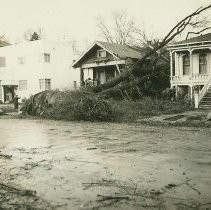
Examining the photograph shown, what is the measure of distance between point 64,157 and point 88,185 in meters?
2.83

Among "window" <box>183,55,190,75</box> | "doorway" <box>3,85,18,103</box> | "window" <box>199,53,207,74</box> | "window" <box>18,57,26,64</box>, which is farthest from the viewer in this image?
"doorway" <box>3,85,18,103</box>

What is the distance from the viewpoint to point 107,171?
24.7 feet

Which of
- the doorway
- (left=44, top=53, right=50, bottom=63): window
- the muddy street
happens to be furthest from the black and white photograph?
the doorway

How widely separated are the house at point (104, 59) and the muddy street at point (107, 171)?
67.4 feet

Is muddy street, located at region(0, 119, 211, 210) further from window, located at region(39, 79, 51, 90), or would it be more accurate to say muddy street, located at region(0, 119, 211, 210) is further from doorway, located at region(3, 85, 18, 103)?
doorway, located at region(3, 85, 18, 103)

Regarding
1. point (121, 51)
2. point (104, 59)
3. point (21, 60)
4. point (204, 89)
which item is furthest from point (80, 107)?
point (21, 60)

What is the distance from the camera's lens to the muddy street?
559 cm

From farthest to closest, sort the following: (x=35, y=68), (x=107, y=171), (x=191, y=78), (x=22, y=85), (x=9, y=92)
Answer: (x=9, y=92)
(x=22, y=85)
(x=35, y=68)
(x=191, y=78)
(x=107, y=171)

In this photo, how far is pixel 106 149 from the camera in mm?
10289

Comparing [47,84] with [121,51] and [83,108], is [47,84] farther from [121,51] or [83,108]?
[83,108]

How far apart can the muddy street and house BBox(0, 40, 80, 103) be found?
28044 mm

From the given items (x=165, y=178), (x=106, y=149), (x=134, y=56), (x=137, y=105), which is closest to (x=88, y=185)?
(x=165, y=178)

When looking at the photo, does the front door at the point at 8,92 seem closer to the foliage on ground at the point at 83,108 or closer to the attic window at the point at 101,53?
the attic window at the point at 101,53

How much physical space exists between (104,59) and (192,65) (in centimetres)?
892
